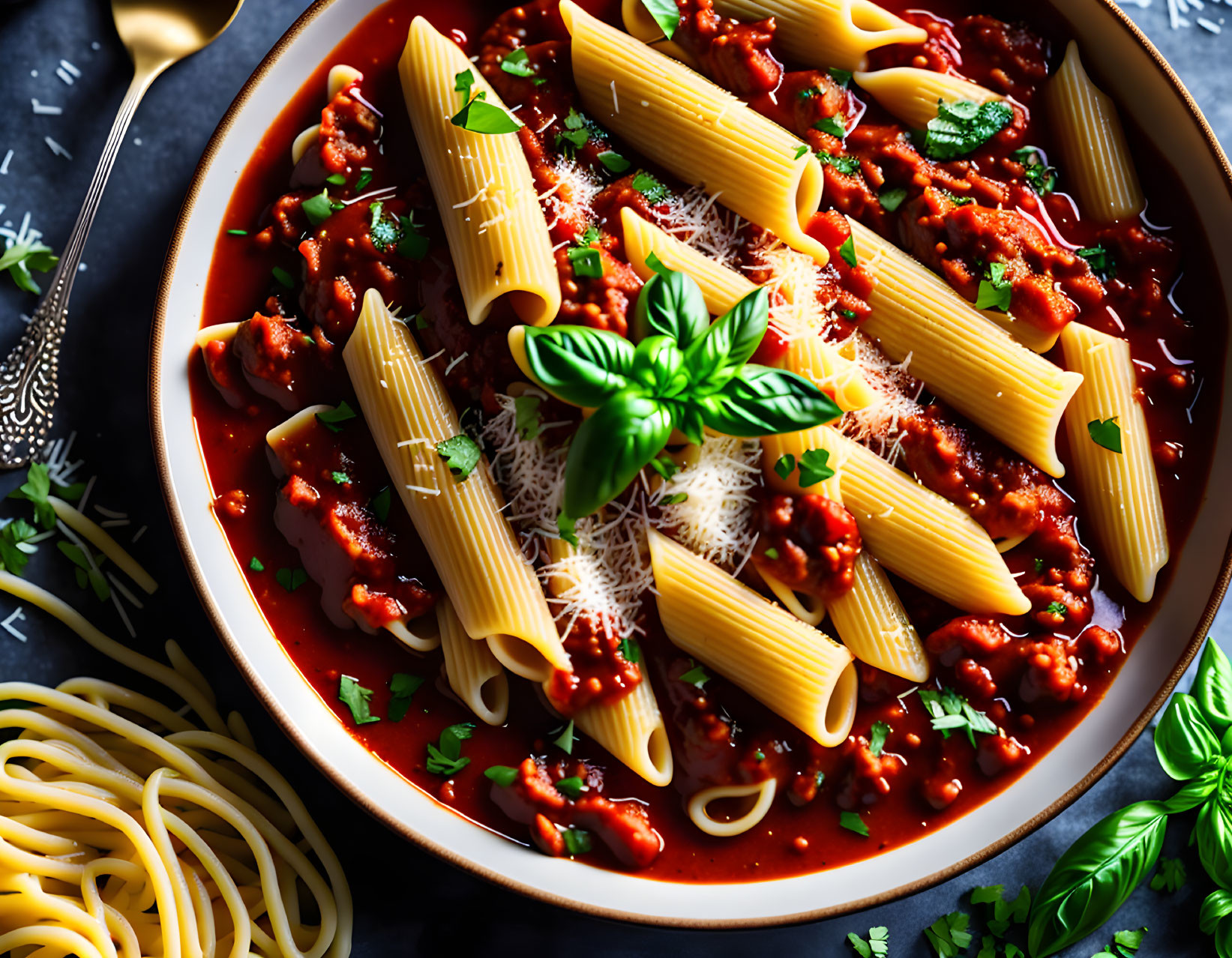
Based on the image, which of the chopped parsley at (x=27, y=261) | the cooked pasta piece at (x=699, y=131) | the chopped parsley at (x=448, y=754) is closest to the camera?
the cooked pasta piece at (x=699, y=131)

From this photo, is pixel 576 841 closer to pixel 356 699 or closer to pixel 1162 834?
pixel 356 699

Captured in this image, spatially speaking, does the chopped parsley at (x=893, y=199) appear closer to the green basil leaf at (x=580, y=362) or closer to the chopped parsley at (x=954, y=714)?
the green basil leaf at (x=580, y=362)

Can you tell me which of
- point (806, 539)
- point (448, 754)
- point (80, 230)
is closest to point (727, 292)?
point (806, 539)

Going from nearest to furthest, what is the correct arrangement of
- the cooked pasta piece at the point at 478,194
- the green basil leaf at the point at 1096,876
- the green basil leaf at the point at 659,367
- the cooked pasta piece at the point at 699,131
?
the green basil leaf at the point at 659,367, the cooked pasta piece at the point at 478,194, the cooked pasta piece at the point at 699,131, the green basil leaf at the point at 1096,876

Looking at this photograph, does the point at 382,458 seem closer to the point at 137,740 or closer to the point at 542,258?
the point at 542,258

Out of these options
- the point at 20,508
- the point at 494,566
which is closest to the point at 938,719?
the point at 494,566

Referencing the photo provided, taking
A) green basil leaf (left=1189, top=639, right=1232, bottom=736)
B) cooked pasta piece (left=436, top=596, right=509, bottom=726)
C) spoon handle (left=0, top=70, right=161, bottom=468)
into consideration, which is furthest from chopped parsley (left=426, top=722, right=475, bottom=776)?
green basil leaf (left=1189, top=639, right=1232, bottom=736)

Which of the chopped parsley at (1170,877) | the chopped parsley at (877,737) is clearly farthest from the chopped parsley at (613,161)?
the chopped parsley at (1170,877)

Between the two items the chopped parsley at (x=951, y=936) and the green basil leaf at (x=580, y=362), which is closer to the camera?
the green basil leaf at (x=580, y=362)
